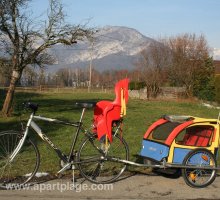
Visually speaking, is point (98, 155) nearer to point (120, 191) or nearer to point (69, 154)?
point (69, 154)

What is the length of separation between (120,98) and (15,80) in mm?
11627

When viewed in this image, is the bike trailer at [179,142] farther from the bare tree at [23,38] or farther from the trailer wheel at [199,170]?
the bare tree at [23,38]

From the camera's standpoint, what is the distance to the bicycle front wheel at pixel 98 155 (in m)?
5.99

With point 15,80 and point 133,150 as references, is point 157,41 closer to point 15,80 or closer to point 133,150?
point 15,80

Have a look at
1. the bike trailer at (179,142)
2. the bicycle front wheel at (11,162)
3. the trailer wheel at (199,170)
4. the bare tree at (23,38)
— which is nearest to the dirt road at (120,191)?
the trailer wheel at (199,170)

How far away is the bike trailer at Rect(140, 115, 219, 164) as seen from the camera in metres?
6.07

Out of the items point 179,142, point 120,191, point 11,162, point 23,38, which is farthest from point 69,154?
point 23,38

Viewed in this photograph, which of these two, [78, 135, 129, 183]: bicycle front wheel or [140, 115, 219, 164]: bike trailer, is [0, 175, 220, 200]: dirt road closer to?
[78, 135, 129, 183]: bicycle front wheel

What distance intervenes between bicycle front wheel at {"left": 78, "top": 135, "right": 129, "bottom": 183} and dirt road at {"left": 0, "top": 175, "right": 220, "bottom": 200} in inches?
6.4

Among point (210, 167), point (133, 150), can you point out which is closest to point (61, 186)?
point (210, 167)

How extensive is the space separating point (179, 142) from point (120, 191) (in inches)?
54.9

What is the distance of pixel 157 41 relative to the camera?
158 feet

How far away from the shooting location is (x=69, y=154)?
235 inches

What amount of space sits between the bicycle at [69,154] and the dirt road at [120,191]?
209 millimetres
